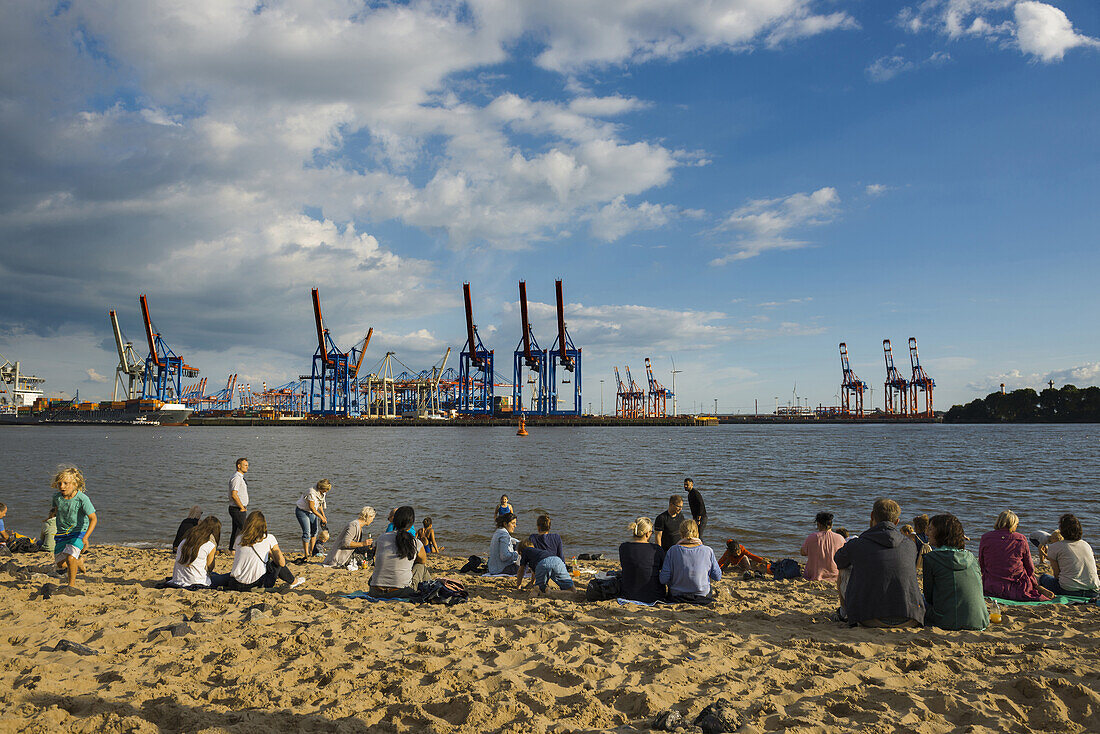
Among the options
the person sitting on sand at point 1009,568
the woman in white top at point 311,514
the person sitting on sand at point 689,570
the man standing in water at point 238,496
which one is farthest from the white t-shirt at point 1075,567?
the man standing in water at point 238,496

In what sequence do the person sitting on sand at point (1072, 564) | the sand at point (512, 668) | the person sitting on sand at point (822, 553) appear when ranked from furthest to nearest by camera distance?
1. the person sitting on sand at point (822, 553)
2. the person sitting on sand at point (1072, 564)
3. the sand at point (512, 668)

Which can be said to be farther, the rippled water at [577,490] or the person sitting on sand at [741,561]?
the rippled water at [577,490]

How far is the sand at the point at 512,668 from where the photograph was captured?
141 inches

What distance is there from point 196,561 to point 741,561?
7.20 metres

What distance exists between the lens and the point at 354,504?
16438 millimetres

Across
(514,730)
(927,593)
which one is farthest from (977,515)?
(514,730)

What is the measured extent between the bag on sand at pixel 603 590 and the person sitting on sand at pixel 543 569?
0.49 meters

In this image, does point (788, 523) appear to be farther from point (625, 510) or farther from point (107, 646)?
point (107, 646)


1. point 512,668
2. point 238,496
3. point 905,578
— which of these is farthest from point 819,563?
point 238,496

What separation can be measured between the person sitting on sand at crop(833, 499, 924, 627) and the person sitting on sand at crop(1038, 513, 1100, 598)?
8.78ft

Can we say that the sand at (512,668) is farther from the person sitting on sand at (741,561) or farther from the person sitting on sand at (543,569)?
the person sitting on sand at (741,561)

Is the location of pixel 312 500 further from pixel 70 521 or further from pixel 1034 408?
pixel 1034 408

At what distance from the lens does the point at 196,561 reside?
269 inches

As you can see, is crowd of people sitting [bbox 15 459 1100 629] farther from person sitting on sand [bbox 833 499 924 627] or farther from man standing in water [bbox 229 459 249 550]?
man standing in water [bbox 229 459 249 550]
